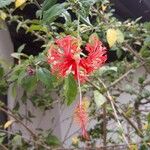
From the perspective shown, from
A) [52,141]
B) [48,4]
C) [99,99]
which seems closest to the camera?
[48,4]

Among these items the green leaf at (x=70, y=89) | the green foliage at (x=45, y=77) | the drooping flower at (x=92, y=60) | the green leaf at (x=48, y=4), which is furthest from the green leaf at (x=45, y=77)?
the drooping flower at (x=92, y=60)

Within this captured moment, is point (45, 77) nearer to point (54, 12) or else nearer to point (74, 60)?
point (54, 12)

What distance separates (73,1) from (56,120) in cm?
228

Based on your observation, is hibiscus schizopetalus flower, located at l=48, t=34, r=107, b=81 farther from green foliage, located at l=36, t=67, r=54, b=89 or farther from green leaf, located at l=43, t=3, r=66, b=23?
green foliage, located at l=36, t=67, r=54, b=89

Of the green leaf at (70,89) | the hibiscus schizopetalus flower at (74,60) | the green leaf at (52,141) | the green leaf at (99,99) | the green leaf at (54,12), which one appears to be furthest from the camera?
the green leaf at (52,141)

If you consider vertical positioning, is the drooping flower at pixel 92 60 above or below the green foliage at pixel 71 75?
above

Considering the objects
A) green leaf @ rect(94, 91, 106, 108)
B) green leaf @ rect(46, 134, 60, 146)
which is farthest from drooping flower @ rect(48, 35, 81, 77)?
green leaf @ rect(46, 134, 60, 146)

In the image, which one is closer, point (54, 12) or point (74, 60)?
point (74, 60)

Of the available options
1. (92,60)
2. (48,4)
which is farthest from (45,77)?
(92,60)

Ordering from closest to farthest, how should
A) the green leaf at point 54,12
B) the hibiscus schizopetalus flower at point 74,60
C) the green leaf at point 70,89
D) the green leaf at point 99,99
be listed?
the hibiscus schizopetalus flower at point 74,60 < the green leaf at point 70,89 < the green leaf at point 54,12 < the green leaf at point 99,99

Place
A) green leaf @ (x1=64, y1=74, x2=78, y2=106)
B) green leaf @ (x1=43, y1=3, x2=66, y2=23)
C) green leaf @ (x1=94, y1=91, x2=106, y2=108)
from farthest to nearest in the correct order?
green leaf @ (x1=94, y1=91, x2=106, y2=108)
green leaf @ (x1=43, y1=3, x2=66, y2=23)
green leaf @ (x1=64, y1=74, x2=78, y2=106)

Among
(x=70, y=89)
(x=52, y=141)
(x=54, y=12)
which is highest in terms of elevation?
(x=54, y=12)

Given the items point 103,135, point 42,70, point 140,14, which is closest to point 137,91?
point 103,135

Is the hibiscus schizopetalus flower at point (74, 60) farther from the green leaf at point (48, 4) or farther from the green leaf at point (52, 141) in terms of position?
the green leaf at point (52, 141)
